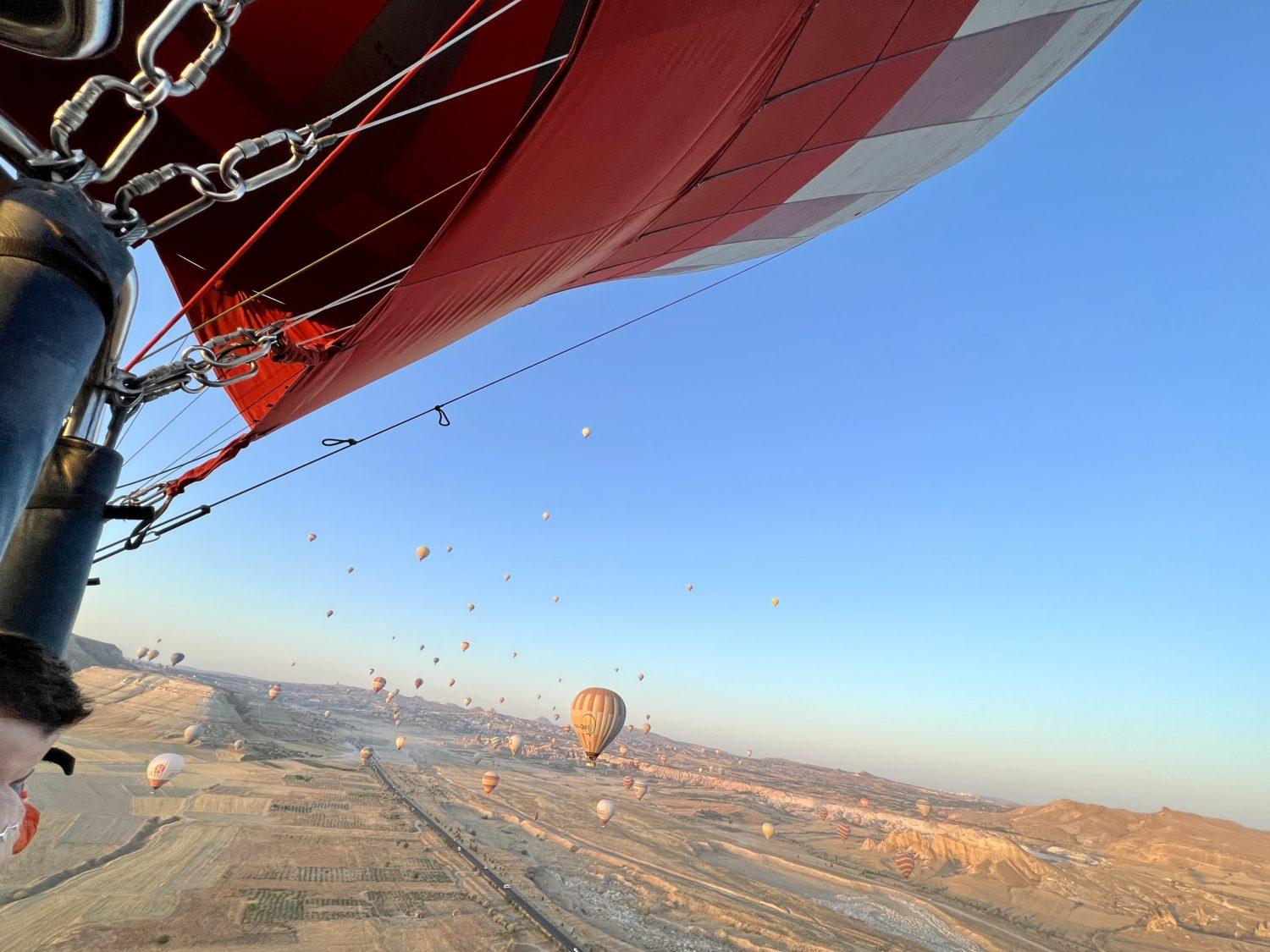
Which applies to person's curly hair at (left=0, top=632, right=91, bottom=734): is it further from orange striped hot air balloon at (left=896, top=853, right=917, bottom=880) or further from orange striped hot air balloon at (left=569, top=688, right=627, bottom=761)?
orange striped hot air balloon at (left=896, top=853, right=917, bottom=880)

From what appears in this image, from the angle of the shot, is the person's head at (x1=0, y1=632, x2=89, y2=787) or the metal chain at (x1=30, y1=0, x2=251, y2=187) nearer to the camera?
the person's head at (x1=0, y1=632, x2=89, y2=787)

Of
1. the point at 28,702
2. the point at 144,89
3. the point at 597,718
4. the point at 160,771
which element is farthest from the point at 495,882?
the point at 144,89

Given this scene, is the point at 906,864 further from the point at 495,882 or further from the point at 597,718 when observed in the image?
the point at 495,882

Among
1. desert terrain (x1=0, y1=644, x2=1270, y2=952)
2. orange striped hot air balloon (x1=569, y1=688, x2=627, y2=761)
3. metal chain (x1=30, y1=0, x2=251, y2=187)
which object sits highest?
metal chain (x1=30, y1=0, x2=251, y2=187)

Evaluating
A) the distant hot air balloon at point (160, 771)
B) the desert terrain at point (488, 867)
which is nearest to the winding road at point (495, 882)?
the desert terrain at point (488, 867)

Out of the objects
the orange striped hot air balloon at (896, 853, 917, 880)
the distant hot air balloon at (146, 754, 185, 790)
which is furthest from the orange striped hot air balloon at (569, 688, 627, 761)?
the orange striped hot air balloon at (896, 853, 917, 880)

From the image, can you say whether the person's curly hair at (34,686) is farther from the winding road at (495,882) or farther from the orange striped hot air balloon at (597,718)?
the orange striped hot air balloon at (597,718)
